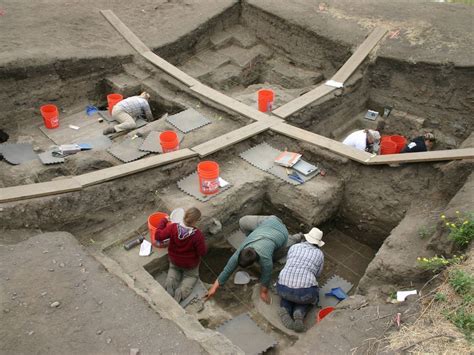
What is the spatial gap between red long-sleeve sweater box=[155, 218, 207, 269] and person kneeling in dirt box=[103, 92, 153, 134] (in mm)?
2943

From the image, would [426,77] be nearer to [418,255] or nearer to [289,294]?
[418,255]

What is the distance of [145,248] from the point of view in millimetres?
5398

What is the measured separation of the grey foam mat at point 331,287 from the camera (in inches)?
210

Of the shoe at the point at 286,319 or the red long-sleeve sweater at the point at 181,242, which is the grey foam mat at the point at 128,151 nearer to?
the red long-sleeve sweater at the point at 181,242

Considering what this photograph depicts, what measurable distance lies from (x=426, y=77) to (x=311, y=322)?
17.6 ft

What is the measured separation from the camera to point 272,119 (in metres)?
7.02

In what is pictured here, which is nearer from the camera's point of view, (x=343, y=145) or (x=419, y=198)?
(x=419, y=198)

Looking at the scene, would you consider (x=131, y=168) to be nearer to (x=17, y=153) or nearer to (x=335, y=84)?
(x=17, y=153)

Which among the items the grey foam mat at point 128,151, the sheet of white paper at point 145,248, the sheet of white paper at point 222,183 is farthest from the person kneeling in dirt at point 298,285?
the grey foam mat at point 128,151

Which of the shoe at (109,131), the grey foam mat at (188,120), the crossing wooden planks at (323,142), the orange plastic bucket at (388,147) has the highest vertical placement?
the crossing wooden planks at (323,142)

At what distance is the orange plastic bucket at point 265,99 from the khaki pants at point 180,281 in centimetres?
323

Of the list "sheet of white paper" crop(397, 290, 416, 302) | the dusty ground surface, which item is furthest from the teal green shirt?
"sheet of white paper" crop(397, 290, 416, 302)

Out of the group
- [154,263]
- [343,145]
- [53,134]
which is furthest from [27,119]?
[343,145]

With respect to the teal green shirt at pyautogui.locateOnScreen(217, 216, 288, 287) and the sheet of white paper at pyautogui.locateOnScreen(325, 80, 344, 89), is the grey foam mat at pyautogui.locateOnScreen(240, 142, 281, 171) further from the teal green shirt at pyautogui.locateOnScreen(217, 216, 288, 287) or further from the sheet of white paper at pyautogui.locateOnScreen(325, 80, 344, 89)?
the sheet of white paper at pyautogui.locateOnScreen(325, 80, 344, 89)
